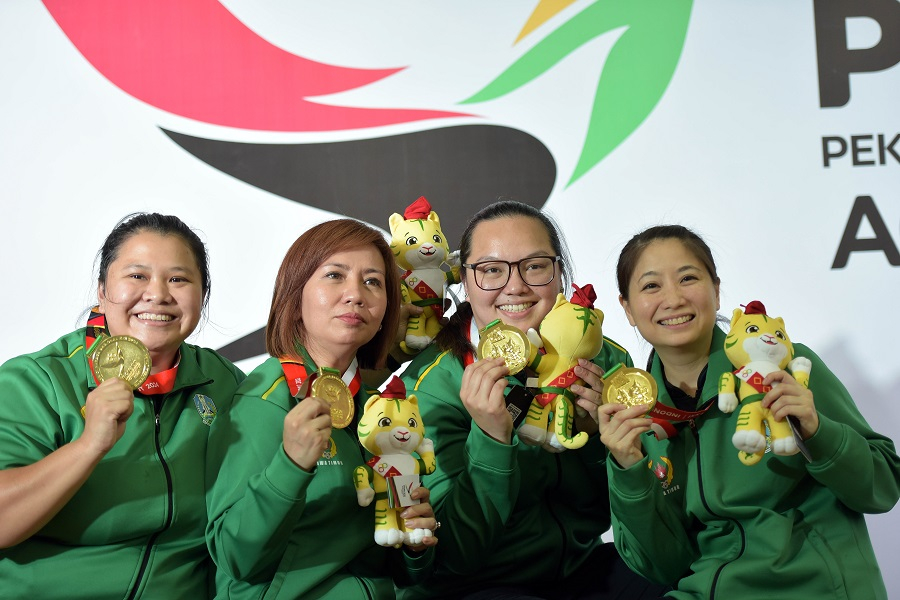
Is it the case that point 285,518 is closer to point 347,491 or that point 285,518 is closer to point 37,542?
point 347,491

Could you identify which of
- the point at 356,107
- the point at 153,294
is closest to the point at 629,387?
the point at 153,294

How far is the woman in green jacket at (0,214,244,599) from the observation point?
1.58m

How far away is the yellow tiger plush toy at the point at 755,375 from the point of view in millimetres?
1682

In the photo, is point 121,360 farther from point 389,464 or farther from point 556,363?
point 556,363

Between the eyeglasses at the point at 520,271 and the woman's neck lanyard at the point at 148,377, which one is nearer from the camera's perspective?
the woman's neck lanyard at the point at 148,377

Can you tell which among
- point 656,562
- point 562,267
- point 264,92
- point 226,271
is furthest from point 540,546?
point 264,92

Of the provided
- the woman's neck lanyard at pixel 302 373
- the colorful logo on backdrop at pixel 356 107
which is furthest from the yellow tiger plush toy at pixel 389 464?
the colorful logo on backdrop at pixel 356 107

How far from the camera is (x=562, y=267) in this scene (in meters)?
2.15

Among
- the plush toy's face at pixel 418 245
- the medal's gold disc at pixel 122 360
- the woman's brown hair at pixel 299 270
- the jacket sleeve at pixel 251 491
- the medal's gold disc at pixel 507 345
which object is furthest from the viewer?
the plush toy's face at pixel 418 245

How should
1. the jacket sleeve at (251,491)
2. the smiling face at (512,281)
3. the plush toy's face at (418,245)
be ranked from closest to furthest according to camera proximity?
1. the jacket sleeve at (251,491)
2. the smiling face at (512,281)
3. the plush toy's face at (418,245)

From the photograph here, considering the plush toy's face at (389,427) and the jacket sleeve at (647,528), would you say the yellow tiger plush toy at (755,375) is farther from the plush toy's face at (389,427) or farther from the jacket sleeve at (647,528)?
the plush toy's face at (389,427)

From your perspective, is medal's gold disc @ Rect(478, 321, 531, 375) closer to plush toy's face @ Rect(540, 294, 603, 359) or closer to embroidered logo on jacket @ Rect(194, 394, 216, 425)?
plush toy's face @ Rect(540, 294, 603, 359)

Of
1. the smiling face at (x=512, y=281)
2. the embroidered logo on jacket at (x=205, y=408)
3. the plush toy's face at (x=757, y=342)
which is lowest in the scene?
the embroidered logo on jacket at (x=205, y=408)

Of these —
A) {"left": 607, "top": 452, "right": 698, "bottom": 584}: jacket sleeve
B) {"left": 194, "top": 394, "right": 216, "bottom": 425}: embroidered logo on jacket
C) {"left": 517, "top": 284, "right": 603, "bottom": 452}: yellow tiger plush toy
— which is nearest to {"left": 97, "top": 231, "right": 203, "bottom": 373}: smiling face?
{"left": 194, "top": 394, "right": 216, "bottom": 425}: embroidered logo on jacket
